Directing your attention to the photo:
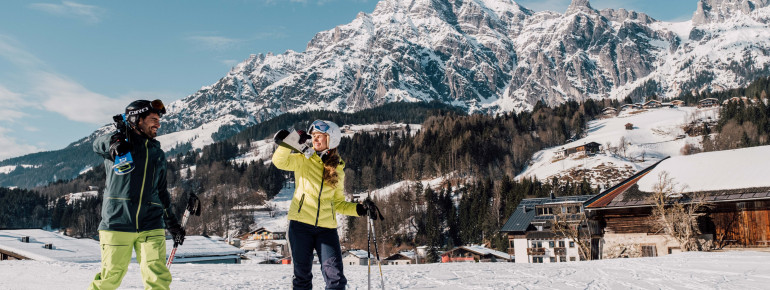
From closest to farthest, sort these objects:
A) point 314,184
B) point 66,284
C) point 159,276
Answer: point 159,276, point 314,184, point 66,284

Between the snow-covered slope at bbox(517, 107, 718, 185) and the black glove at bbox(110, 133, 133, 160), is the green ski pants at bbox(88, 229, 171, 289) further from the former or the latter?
the snow-covered slope at bbox(517, 107, 718, 185)

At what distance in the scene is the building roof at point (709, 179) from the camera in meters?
23.6

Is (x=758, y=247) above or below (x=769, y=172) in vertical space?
below

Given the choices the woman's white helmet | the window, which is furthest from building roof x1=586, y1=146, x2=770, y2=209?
the woman's white helmet

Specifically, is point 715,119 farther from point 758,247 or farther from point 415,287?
point 415,287

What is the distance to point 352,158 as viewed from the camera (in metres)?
172

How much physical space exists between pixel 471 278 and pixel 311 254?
5.49 metres

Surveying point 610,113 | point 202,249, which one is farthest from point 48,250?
point 610,113

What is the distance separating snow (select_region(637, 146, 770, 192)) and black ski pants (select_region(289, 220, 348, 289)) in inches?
934

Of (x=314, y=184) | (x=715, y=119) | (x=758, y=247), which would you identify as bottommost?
(x=758, y=247)

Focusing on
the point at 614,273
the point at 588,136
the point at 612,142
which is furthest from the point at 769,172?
the point at 588,136

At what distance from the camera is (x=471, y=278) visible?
10.7 meters

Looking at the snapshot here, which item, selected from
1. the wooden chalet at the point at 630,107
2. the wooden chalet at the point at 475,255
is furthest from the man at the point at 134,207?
the wooden chalet at the point at 630,107

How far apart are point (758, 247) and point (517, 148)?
424ft
